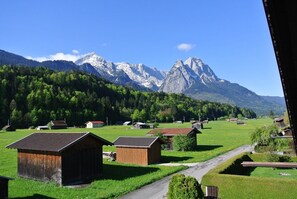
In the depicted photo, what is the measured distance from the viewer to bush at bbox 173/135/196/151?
198 ft

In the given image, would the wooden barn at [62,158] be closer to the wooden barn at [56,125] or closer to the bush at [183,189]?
the bush at [183,189]

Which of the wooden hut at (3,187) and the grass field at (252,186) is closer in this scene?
the wooden hut at (3,187)

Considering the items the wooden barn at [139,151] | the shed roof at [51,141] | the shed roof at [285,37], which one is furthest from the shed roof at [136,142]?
the shed roof at [285,37]

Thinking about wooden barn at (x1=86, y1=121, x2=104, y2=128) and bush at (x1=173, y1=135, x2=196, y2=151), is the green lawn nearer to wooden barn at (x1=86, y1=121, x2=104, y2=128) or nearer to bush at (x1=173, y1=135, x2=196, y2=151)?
bush at (x1=173, y1=135, x2=196, y2=151)

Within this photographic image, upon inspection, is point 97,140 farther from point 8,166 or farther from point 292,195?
point 292,195

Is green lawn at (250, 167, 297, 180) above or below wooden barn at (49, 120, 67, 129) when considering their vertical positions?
below

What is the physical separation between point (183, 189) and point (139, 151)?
26140mm

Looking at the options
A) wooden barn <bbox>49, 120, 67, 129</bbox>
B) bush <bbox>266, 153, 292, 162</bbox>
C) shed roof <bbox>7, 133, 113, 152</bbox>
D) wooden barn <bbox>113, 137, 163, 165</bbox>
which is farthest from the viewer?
wooden barn <bbox>49, 120, 67, 129</bbox>

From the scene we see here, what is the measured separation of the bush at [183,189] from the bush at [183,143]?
4062cm

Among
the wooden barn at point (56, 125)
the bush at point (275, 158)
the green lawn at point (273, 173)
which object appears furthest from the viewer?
the wooden barn at point (56, 125)

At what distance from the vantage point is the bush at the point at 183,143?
198 feet

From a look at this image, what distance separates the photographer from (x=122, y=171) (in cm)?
3812

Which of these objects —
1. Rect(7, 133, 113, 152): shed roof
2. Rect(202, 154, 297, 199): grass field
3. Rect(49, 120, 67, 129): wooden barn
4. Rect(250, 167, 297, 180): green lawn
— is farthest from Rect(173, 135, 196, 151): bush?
Rect(49, 120, 67, 129): wooden barn

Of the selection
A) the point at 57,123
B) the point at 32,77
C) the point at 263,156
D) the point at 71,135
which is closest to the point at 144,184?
the point at 71,135
